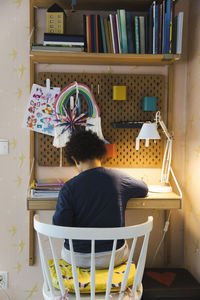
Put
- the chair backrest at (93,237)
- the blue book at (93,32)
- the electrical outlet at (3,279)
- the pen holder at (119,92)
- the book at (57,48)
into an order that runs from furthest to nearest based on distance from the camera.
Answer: the electrical outlet at (3,279)
the pen holder at (119,92)
the blue book at (93,32)
the book at (57,48)
the chair backrest at (93,237)

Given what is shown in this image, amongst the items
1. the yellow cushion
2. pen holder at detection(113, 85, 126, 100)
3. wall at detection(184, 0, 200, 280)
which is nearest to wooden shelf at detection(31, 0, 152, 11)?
wall at detection(184, 0, 200, 280)

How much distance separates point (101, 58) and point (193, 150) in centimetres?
88

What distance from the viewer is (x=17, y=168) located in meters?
2.31

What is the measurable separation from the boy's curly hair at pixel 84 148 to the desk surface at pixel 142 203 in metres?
0.30

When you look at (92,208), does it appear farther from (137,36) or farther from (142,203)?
(137,36)

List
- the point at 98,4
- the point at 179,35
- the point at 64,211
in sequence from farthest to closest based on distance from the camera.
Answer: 1. the point at 98,4
2. the point at 179,35
3. the point at 64,211

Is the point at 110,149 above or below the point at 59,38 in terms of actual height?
below

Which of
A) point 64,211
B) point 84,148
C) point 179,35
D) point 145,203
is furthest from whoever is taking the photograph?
point 179,35

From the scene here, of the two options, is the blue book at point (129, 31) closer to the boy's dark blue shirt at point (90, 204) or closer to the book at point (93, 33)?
the book at point (93, 33)

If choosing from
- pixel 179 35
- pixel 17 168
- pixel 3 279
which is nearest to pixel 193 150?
pixel 179 35

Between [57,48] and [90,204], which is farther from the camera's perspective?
[57,48]

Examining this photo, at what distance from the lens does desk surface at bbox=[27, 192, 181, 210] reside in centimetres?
194

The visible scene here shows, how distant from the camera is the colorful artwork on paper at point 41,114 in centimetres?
227

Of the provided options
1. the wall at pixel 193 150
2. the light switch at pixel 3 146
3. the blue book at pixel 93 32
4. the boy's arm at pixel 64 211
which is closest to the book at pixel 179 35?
the wall at pixel 193 150
